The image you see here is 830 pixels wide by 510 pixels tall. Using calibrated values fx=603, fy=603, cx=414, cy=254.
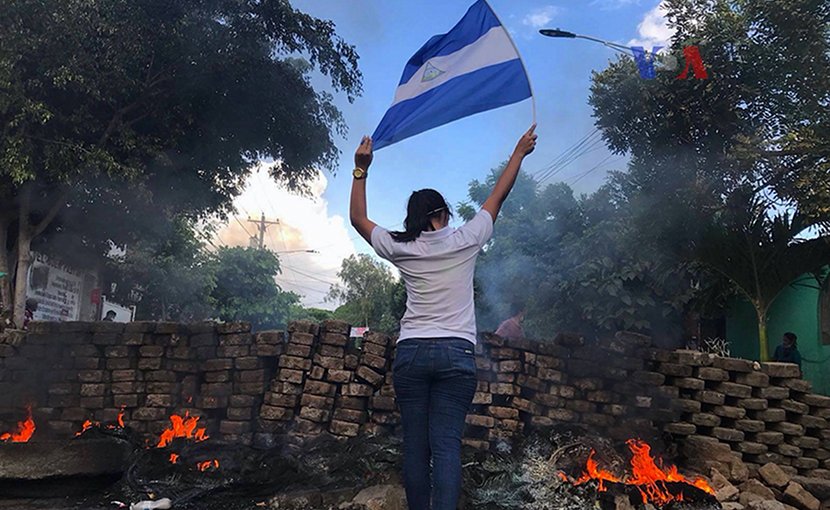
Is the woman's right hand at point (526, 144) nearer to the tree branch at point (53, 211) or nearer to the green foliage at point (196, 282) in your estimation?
the tree branch at point (53, 211)

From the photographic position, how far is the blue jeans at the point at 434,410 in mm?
2543

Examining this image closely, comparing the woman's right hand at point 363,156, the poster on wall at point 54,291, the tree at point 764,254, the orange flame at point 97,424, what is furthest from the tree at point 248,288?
the woman's right hand at point 363,156

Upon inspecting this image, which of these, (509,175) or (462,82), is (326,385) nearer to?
(462,82)

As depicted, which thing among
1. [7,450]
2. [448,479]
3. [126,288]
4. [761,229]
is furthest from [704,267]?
[126,288]

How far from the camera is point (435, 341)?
260cm

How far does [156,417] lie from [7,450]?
1.14 meters

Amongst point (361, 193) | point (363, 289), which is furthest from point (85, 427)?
point (363, 289)

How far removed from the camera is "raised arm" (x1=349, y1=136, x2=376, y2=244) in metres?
3.00

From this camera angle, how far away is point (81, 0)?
7617 mm

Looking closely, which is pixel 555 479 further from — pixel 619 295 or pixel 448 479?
pixel 619 295

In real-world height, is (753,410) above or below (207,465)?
above

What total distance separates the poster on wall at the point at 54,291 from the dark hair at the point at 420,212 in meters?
16.8

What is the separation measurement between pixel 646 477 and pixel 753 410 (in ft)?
5.01

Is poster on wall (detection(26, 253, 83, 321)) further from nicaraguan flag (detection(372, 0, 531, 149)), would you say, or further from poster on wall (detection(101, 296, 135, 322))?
nicaraguan flag (detection(372, 0, 531, 149))
